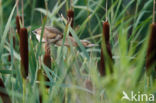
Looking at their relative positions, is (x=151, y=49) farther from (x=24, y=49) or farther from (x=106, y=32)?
(x=24, y=49)

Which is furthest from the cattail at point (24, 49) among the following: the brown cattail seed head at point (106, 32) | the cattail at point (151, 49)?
the cattail at point (151, 49)

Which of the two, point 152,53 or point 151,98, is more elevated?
point 152,53

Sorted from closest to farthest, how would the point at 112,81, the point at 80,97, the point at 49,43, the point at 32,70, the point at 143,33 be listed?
the point at 112,81 < the point at 80,97 < the point at 32,70 < the point at 49,43 < the point at 143,33

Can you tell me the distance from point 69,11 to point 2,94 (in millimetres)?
574

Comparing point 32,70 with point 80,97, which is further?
point 32,70

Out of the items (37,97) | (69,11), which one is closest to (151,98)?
(37,97)

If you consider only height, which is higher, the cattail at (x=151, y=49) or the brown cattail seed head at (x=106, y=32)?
the brown cattail seed head at (x=106, y=32)

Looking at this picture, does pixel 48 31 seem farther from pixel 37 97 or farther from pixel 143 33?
pixel 143 33

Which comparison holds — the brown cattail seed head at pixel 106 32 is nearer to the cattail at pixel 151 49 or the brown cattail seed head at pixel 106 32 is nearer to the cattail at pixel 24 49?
the cattail at pixel 151 49

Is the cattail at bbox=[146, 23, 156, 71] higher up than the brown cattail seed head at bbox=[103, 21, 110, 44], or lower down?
lower down

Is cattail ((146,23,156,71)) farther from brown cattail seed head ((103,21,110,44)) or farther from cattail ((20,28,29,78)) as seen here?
cattail ((20,28,29,78))

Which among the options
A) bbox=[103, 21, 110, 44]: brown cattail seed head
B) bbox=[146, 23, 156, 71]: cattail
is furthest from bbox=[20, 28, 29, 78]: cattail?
bbox=[146, 23, 156, 71]: cattail

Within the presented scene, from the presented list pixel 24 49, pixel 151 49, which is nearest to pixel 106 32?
pixel 151 49

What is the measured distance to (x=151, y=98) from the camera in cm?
126
